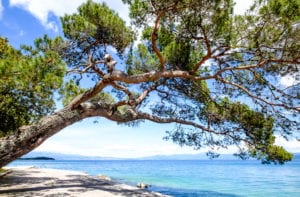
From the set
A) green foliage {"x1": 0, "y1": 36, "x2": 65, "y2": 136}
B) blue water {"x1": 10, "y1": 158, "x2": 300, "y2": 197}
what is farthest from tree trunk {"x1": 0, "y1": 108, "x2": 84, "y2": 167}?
blue water {"x1": 10, "y1": 158, "x2": 300, "y2": 197}

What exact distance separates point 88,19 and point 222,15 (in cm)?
336

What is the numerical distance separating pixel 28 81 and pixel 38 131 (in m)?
1.09

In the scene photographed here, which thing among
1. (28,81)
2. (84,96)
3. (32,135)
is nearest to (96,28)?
(84,96)

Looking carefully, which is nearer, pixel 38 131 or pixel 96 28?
pixel 38 131

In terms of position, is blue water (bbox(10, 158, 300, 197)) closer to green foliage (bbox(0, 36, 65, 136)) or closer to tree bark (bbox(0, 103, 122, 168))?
green foliage (bbox(0, 36, 65, 136))

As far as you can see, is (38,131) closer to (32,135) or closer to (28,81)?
(32,135)

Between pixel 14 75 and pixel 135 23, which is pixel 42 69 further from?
pixel 135 23

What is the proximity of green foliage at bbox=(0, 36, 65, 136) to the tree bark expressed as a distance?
62 cm

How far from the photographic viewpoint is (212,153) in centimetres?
888

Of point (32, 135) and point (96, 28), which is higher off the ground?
point (96, 28)

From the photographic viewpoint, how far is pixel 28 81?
225 inches

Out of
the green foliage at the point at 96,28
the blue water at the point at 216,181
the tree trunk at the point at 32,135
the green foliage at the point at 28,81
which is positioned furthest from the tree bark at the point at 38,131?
the blue water at the point at 216,181

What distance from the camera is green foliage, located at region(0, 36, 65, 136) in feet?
18.0

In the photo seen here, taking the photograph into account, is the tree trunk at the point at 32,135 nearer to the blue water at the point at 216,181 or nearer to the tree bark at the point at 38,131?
the tree bark at the point at 38,131
